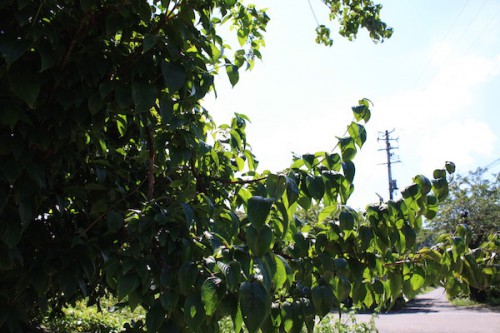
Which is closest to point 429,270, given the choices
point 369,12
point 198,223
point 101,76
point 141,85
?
point 198,223

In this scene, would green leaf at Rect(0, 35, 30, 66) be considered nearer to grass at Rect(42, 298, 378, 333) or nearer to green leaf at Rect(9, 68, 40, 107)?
green leaf at Rect(9, 68, 40, 107)

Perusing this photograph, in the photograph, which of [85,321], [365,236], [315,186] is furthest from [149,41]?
[85,321]

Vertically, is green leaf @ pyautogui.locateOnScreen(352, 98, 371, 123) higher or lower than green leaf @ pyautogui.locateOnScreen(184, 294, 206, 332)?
higher

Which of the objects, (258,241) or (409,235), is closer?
(258,241)

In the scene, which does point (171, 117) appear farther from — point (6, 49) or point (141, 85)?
point (6, 49)

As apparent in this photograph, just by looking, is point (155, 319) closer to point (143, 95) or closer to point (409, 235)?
point (143, 95)

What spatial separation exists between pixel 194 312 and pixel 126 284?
8.1 inches

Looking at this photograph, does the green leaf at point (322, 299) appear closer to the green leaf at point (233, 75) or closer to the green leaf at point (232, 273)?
the green leaf at point (232, 273)

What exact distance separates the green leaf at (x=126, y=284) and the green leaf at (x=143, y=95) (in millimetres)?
444

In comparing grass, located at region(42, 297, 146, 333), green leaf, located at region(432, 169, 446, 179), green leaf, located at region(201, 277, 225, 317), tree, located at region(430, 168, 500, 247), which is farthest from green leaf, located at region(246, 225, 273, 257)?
tree, located at region(430, 168, 500, 247)

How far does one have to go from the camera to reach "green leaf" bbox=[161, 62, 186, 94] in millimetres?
1225

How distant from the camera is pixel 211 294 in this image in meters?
1.09

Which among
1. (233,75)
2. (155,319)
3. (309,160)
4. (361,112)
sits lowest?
(155,319)

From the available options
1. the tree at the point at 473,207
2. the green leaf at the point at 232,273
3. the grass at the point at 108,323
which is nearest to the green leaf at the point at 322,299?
the green leaf at the point at 232,273
